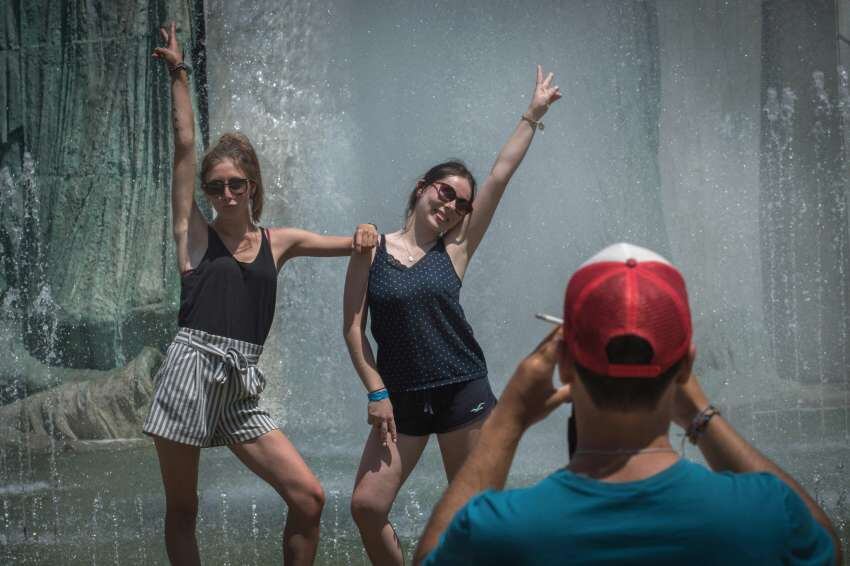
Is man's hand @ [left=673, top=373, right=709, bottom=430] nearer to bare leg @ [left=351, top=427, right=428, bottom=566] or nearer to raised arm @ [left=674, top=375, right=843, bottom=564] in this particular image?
raised arm @ [left=674, top=375, right=843, bottom=564]

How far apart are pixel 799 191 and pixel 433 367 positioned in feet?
29.7

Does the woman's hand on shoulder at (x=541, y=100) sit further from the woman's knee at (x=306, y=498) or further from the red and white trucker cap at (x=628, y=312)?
the red and white trucker cap at (x=628, y=312)

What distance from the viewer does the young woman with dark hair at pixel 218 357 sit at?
303 cm

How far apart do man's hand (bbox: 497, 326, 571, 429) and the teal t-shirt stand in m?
0.17

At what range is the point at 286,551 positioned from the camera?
3.09 meters

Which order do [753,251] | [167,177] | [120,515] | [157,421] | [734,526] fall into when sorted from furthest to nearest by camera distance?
[753,251] < [167,177] < [120,515] < [157,421] < [734,526]

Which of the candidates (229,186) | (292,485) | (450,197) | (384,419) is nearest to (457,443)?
(384,419)

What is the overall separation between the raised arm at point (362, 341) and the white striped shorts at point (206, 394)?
277 mm

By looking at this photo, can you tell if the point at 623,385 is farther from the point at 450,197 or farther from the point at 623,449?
the point at 450,197

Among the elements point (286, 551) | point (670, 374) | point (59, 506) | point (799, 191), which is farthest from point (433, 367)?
point (799, 191)

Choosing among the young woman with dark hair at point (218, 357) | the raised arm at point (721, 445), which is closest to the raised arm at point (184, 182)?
the young woman with dark hair at point (218, 357)

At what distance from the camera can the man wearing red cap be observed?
4.52ft

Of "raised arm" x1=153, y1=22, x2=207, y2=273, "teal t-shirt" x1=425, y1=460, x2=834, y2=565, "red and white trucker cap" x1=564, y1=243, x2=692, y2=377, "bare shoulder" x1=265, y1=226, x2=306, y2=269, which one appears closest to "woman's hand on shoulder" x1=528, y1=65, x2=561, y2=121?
"bare shoulder" x1=265, y1=226, x2=306, y2=269

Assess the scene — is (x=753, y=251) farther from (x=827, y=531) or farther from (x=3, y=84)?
(x=827, y=531)
